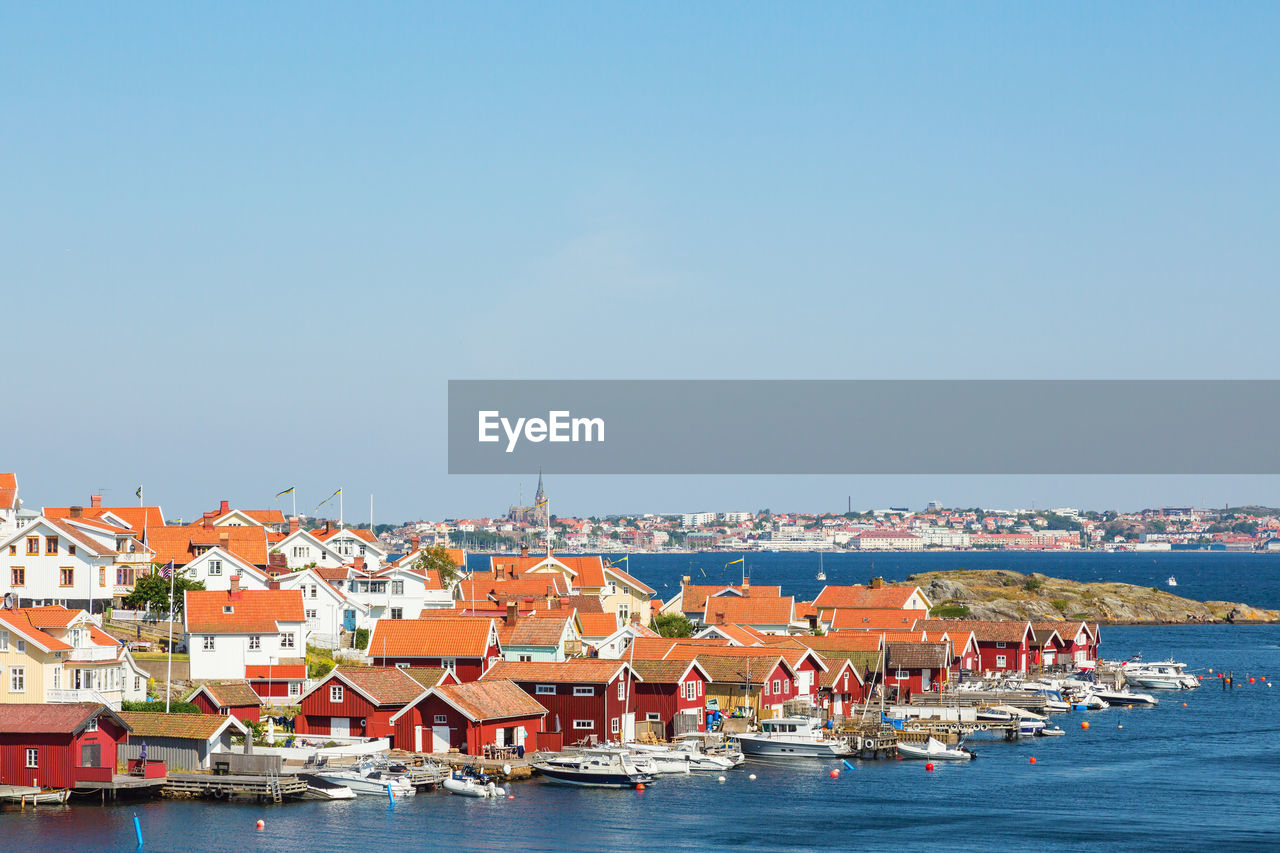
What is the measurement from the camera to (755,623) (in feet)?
401

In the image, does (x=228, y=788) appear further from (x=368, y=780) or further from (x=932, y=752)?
(x=932, y=752)

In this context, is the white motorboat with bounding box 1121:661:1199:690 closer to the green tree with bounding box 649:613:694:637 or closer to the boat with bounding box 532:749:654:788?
the green tree with bounding box 649:613:694:637

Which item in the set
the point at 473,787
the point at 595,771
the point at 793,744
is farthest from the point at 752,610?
the point at 473,787

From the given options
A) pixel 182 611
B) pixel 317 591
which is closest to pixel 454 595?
pixel 317 591

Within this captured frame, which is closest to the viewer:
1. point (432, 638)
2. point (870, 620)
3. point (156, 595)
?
point (432, 638)

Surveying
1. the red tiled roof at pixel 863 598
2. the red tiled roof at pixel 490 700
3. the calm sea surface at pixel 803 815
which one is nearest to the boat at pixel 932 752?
the calm sea surface at pixel 803 815

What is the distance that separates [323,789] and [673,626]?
53.1 m

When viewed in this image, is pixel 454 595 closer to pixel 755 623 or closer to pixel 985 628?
pixel 755 623

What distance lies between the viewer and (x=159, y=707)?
75375 mm

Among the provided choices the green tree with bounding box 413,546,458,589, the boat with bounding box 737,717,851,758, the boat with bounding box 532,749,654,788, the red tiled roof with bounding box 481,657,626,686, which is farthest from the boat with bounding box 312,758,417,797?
the green tree with bounding box 413,546,458,589

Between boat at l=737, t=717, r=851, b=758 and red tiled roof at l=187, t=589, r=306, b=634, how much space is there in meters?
25.2

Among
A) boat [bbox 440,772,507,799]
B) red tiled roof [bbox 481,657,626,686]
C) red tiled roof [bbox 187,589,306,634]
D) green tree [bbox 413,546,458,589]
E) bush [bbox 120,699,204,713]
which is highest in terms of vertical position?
green tree [bbox 413,546,458,589]

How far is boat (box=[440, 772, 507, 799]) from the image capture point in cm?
6812

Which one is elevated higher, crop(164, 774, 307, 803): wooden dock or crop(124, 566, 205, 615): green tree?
crop(124, 566, 205, 615): green tree
